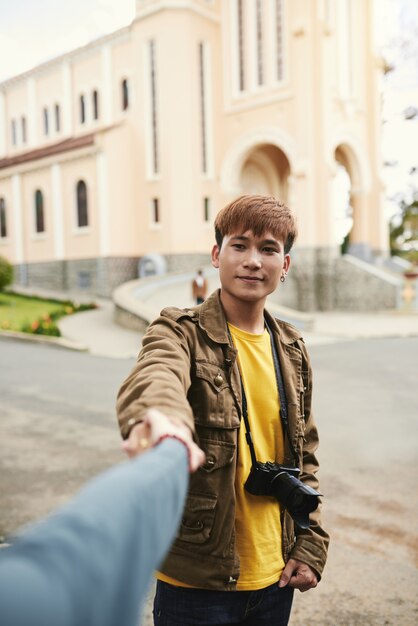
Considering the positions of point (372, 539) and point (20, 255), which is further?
point (20, 255)

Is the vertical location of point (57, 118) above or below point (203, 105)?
above

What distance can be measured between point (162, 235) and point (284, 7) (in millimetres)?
11570

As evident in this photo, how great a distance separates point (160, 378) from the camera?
4.19 feet

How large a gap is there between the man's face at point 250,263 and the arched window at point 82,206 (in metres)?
26.5

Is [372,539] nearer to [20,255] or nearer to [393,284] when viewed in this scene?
[393,284]

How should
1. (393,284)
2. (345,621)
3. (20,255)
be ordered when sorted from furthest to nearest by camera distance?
1. (20,255)
2. (393,284)
3. (345,621)

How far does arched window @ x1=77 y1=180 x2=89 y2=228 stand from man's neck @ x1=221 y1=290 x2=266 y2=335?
86.9 feet

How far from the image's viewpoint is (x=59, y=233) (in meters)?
28.0

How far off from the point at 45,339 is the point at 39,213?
16548 millimetres

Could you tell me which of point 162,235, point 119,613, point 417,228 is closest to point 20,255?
point 162,235

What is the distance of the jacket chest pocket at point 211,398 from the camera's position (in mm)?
A: 1639

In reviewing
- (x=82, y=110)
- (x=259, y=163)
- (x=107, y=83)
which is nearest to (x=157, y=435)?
(x=259, y=163)

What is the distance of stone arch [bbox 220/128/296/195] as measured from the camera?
83.7 feet

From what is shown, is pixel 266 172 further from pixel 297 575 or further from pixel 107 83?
pixel 297 575
